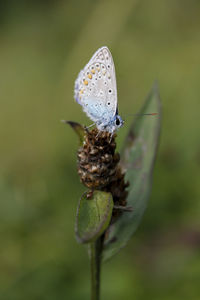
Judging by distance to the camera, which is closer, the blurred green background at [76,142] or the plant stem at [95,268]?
the plant stem at [95,268]

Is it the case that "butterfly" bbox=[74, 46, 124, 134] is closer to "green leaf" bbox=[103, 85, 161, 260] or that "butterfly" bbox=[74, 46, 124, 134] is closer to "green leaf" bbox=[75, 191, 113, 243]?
"green leaf" bbox=[103, 85, 161, 260]

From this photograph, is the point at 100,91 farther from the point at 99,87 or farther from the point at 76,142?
the point at 76,142

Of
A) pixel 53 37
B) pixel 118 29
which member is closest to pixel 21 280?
pixel 118 29

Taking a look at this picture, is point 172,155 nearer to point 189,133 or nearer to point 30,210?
point 189,133

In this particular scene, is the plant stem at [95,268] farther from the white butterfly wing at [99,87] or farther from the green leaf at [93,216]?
the white butterfly wing at [99,87]

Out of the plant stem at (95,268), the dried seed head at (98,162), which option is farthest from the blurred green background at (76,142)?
the dried seed head at (98,162)

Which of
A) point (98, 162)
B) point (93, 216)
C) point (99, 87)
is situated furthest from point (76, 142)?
point (93, 216)
